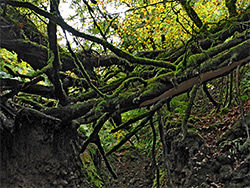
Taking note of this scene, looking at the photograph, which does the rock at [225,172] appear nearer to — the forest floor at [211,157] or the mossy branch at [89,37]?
the forest floor at [211,157]

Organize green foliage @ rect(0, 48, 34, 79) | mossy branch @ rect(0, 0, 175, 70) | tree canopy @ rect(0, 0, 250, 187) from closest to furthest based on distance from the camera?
1. mossy branch @ rect(0, 0, 175, 70)
2. tree canopy @ rect(0, 0, 250, 187)
3. green foliage @ rect(0, 48, 34, 79)

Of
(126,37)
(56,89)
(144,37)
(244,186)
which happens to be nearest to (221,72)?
(244,186)

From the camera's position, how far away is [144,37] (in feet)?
23.4

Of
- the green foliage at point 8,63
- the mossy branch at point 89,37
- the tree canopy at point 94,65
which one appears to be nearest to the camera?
the mossy branch at point 89,37

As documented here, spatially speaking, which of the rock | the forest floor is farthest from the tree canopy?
the rock

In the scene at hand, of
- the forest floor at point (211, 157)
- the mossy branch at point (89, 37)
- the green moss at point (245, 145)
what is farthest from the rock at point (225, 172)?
the mossy branch at point (89, 37)

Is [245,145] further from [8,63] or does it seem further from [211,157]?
[8,63]

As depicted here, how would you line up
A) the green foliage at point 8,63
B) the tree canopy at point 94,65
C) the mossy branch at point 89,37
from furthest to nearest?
the green foliage at point 8,63 < the tree canopy at point 94,65 < the mossy branch at point 89,37

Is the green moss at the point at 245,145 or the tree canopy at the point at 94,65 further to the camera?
the green moss at the point at 245,145

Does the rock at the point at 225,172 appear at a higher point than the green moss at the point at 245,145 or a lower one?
lower

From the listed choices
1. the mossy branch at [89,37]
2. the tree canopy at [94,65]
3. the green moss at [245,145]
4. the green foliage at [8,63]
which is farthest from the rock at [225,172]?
the green foliage at [8,63]

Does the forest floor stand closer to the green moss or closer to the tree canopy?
the green moss

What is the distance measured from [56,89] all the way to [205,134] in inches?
154

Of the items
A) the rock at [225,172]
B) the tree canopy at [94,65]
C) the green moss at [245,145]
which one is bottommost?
the rock at [225,172]
